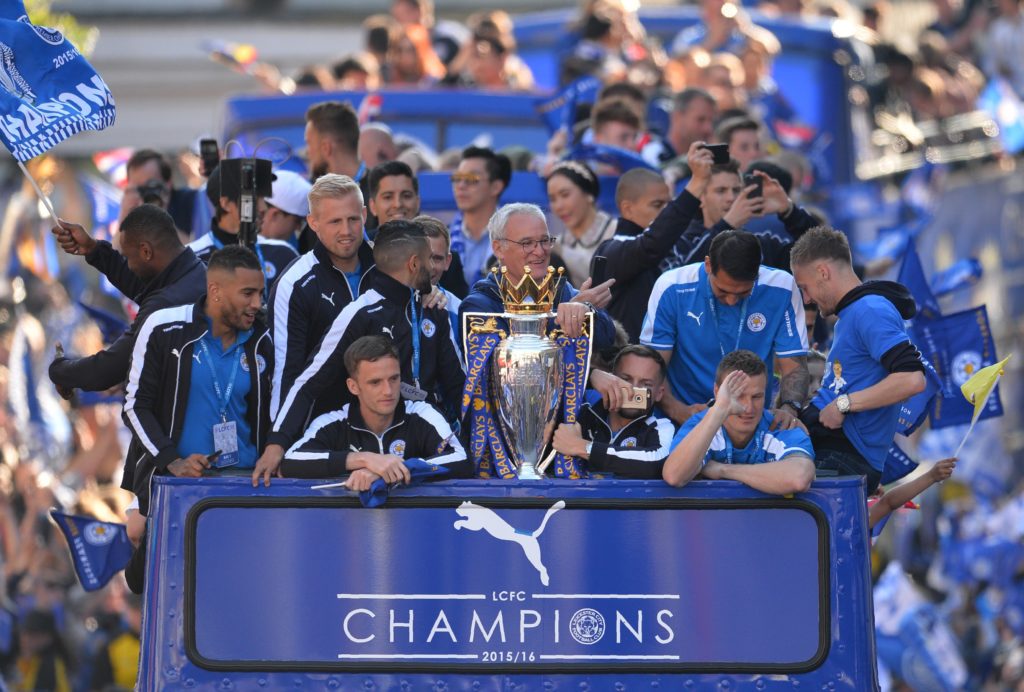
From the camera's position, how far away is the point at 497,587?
802 centimetres

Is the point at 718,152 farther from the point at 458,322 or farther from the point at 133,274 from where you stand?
the point at 133,274

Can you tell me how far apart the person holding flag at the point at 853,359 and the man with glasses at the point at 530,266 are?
2.76ft

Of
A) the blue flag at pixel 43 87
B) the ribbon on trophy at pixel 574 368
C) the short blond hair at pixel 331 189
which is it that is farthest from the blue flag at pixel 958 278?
the blue flag at pixel 43 87

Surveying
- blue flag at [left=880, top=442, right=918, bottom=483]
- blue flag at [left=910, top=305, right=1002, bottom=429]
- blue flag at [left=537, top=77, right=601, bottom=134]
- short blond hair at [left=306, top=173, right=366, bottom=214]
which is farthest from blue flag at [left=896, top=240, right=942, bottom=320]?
short blond hair at [left=306, top=173, right=366, bottom=214]

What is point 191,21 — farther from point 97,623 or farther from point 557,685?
point 557,685

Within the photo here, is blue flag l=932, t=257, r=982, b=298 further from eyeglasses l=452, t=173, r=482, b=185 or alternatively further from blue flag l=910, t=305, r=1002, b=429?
eyeglasses l=452, t=173, r=482, b=185

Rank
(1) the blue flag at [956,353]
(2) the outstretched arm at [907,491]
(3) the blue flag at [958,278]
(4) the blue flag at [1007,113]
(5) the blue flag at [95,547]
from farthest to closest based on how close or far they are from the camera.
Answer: (4) the blue flag at [1007,113], (3) the blue flag at [958,278], (1) the blue flag at [956,353], (5) the blue flag at [95,547], (2) the outstretched arm at [907,491]

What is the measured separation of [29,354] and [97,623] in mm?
3309

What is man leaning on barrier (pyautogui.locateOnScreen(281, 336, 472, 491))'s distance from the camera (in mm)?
8078

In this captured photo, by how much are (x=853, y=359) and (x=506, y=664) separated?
197 centimetres

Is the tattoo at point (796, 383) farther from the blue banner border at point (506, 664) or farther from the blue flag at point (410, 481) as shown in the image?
the blue flag at point (410, 481)

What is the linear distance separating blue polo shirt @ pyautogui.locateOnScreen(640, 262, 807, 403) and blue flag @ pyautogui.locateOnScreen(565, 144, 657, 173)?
2556 mm

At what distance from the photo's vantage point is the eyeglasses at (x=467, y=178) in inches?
420

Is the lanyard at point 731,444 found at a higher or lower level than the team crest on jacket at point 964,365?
lower
